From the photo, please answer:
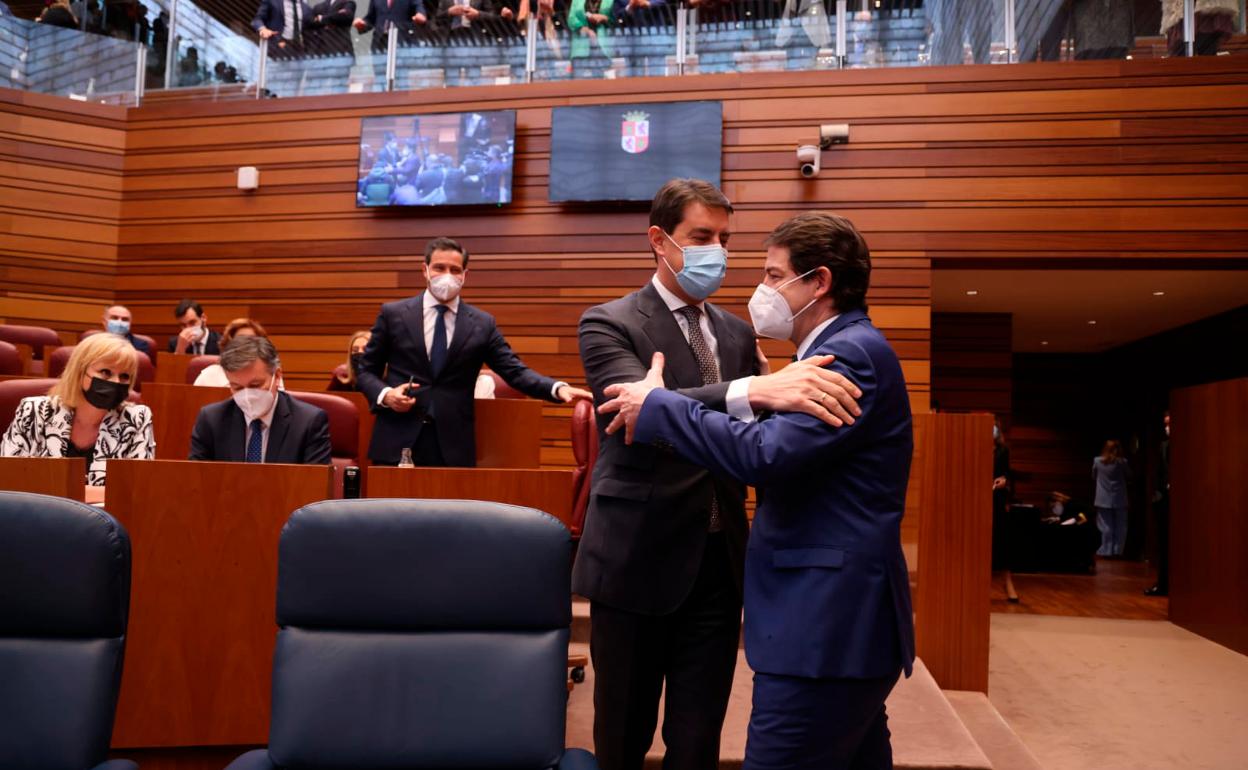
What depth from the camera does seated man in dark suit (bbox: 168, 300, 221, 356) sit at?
605 centimetres

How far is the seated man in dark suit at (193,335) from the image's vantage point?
605 centimetres

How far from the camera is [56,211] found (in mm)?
7668

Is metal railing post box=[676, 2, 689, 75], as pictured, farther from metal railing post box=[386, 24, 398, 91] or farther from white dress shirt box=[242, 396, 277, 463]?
white dress shirt box=[242, 396, 277, 463]

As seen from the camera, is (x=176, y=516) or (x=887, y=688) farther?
(x=176, y=516)

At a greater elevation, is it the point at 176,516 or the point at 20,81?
the point at 20,81

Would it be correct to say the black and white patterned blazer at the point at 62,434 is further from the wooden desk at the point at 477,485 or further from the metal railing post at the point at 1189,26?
the metal railing post at the point at 1189,26

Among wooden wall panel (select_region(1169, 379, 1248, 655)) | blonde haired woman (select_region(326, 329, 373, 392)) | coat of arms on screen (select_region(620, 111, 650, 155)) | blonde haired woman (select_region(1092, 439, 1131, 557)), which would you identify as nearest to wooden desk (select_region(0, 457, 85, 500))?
blonde haired woman (select_region(326, 329, 373, 392))

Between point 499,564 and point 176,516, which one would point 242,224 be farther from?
point 499,564

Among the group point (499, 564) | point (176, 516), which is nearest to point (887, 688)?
point (499, 564)

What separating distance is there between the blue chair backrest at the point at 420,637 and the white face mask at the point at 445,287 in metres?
1.82

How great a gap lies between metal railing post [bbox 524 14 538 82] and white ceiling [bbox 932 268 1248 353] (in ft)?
11.5

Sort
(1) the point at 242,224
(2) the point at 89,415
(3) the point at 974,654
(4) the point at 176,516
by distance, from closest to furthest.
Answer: (4) the point at 176,516 → (2) the point at 89,415 → (3) the point at 974,654 → (1) the point at 242,224

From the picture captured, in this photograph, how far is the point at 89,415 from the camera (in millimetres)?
3049

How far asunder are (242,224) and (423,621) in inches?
268
